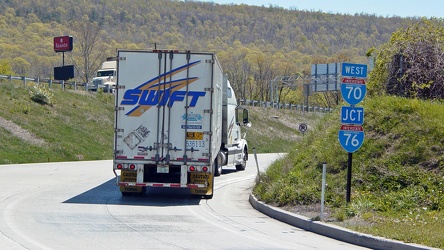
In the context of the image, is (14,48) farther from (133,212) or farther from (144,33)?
(133,212)

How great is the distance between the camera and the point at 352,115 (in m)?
14.6

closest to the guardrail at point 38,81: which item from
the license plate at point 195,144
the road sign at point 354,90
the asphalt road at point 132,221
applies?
the asphalt road at point 132,221

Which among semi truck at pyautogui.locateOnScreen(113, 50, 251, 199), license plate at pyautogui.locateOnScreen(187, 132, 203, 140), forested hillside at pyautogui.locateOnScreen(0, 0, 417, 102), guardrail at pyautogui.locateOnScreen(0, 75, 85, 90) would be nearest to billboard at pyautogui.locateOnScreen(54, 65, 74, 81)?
guardrail at pyautogui.locateOnScreen(0, 75, 85, 90)

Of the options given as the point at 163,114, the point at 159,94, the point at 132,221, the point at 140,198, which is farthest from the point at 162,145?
the point at 132,221

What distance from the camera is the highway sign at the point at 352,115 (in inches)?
572

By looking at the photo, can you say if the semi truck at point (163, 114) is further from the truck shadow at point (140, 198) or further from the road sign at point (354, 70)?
the road sign at point (354, 70)

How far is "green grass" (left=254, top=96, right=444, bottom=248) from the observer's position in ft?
43.0

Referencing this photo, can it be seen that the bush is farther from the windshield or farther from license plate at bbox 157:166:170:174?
license plate at bbox 157:166:170:174

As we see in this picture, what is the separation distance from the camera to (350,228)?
12.7 metres

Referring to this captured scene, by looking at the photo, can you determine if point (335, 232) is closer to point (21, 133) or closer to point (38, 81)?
point (21, 133)

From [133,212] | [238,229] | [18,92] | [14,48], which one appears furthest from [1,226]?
[14,48]

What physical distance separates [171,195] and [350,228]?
8213 millimetres

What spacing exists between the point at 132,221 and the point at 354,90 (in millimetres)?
5406

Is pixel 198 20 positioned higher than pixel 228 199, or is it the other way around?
pixel 198 20
